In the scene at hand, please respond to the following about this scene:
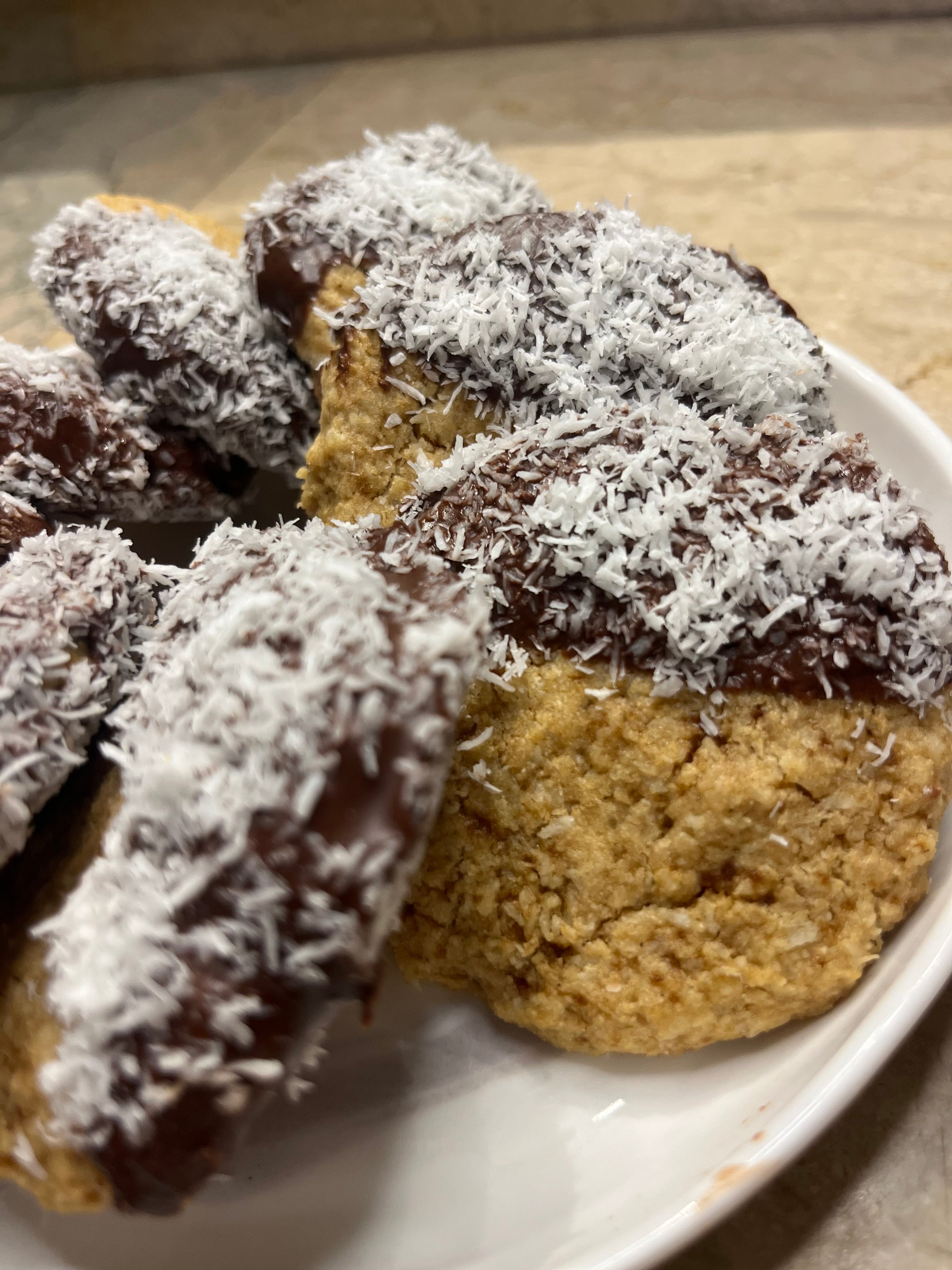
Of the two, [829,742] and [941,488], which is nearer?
Result: [829,742]

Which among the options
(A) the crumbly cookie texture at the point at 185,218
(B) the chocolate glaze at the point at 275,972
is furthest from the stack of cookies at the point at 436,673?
(A) the crumbly cookie texture at the point at 185,218

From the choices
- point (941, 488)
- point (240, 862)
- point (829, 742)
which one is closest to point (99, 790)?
point (240, 862)

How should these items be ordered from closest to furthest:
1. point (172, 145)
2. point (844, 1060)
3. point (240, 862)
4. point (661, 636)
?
point (240, 862) < point (844, 1060) < point (661, 636) < point (172, 145)

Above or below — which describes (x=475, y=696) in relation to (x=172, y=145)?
below

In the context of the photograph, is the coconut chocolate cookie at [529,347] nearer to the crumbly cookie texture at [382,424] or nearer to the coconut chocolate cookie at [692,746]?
the crumbly cookie texture at [382,424]

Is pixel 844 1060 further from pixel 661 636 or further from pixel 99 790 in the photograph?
pixel 99 790

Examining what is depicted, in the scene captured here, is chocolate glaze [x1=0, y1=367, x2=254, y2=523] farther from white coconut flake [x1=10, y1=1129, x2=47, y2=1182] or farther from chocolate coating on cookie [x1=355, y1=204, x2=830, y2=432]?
white coconut flake [x1=10, y1=1129, x2=47, y2=1182]

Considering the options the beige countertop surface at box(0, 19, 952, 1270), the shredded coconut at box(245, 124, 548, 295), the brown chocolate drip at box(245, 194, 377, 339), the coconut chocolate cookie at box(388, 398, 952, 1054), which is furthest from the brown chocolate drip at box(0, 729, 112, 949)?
the beige countertop surface at box(0, 19, 952, 1270)

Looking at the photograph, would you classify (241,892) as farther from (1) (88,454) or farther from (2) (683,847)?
(1) (88,454)

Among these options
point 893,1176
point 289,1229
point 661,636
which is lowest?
point 893,1176
